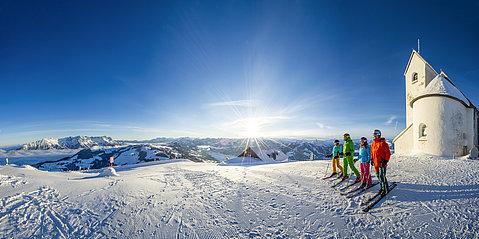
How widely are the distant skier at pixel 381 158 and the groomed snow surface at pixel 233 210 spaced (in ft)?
1.65

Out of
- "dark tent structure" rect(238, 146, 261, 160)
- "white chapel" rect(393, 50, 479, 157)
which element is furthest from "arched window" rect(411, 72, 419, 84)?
"dark tent structure" rect(238, 146, 261, 160)

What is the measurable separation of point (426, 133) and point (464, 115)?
3318mm

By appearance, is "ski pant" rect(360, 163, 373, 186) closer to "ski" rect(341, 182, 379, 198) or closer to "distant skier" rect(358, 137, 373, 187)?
"distant skier" rect(358, 137, 373, 187)

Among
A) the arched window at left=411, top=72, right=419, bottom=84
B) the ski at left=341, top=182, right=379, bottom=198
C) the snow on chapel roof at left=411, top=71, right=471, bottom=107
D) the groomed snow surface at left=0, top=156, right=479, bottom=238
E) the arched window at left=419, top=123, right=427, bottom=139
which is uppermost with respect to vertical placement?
the arched window at left=411, top=72, right=419, bottom=84

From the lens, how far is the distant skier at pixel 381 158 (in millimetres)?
9156

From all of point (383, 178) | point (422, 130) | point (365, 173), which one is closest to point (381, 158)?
point (383, 178)

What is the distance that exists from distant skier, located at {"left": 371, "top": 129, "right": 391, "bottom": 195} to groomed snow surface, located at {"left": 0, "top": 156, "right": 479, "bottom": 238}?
50 cm

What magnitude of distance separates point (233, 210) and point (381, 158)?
6176 millimetres

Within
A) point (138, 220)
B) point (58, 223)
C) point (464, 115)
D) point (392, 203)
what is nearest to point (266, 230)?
point (138, 220)

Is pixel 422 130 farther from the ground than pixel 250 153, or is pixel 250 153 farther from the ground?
pixel 422 130

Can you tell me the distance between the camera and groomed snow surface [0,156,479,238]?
6.86 m

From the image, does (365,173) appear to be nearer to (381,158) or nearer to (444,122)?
(381,158)

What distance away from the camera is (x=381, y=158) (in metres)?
9.30

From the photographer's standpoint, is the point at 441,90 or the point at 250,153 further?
the point at 250,153
